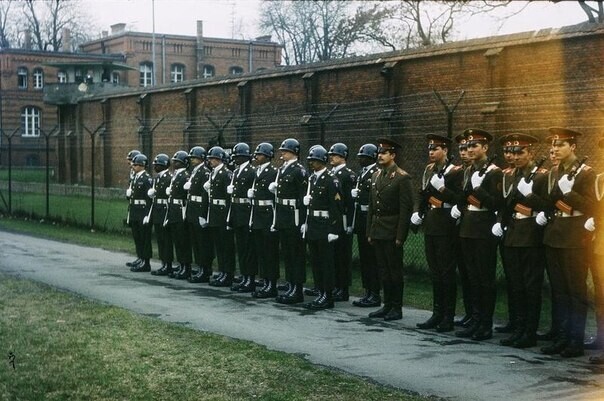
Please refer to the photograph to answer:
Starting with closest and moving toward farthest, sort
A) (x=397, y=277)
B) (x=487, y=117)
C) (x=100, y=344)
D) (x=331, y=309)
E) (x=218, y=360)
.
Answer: (x=218, y=360) → (x=100, y=344) → (x=397, y=277) → (x=331, y=309) → (x=487, y=117)

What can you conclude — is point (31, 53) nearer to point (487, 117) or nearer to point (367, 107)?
point (367, 107)

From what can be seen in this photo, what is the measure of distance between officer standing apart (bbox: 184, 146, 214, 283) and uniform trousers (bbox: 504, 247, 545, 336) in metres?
5.74

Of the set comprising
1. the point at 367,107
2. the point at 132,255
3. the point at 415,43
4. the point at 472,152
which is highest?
the point at 415,43

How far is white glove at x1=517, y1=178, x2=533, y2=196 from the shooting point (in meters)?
8.36

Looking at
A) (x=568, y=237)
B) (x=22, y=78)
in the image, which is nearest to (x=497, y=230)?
(x=568, y=237)

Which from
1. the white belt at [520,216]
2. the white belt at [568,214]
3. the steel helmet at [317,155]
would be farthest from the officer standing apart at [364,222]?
the white belt at [568,214]

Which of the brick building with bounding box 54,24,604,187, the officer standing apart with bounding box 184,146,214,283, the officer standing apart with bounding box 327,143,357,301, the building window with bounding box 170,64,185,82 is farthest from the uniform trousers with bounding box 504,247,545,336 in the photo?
the building window with bounding box 170,64,185,82

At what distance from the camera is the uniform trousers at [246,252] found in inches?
484

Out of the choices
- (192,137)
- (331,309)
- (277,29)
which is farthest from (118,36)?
(331,309)

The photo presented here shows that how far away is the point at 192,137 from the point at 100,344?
2368 centimetres

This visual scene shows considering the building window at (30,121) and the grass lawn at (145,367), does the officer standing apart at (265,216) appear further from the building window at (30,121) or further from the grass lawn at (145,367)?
the building window at (30,121)

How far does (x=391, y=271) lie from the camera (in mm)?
9984

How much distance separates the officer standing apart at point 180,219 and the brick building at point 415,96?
2915 mm

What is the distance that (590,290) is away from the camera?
447 inches
